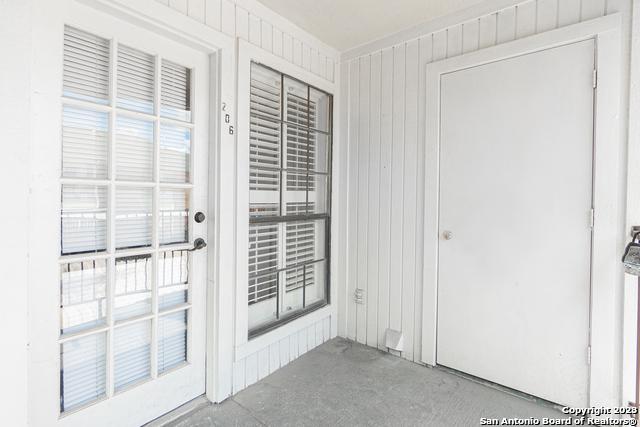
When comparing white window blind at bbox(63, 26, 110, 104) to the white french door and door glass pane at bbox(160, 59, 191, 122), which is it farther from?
door glass pane at bbox(160, 59, 191, 122)

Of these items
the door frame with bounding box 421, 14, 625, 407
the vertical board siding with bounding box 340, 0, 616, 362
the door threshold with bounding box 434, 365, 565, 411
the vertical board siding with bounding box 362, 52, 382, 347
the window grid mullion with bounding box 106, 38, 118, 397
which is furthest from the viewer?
the vertical board siding with bounding box 362, 52, 382, 347

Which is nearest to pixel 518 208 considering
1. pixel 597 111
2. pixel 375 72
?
pixel 597 111

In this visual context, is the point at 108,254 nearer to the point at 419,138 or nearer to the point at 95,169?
the point at 95,169

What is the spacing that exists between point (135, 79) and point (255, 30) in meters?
0.89

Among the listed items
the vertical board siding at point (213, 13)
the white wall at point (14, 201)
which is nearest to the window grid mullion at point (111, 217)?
the white wall at point (14, 201)

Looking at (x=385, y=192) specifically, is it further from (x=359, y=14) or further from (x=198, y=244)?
(x=198, y=244)

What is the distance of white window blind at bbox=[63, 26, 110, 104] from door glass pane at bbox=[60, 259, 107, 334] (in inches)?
32.7

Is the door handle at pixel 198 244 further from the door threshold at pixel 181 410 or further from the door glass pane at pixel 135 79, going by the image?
the door threshold at pixel 181 410

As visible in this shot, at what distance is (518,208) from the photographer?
213cm

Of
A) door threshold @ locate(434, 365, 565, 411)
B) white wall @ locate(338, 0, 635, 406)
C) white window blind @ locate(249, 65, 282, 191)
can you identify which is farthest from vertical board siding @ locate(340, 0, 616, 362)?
white window blind @ locate(249, 65, 282, 191)

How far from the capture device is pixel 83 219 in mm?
1617

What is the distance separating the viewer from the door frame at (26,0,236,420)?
144cm

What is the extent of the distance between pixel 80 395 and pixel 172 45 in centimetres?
193

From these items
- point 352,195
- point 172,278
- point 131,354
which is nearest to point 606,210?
point 352,195
